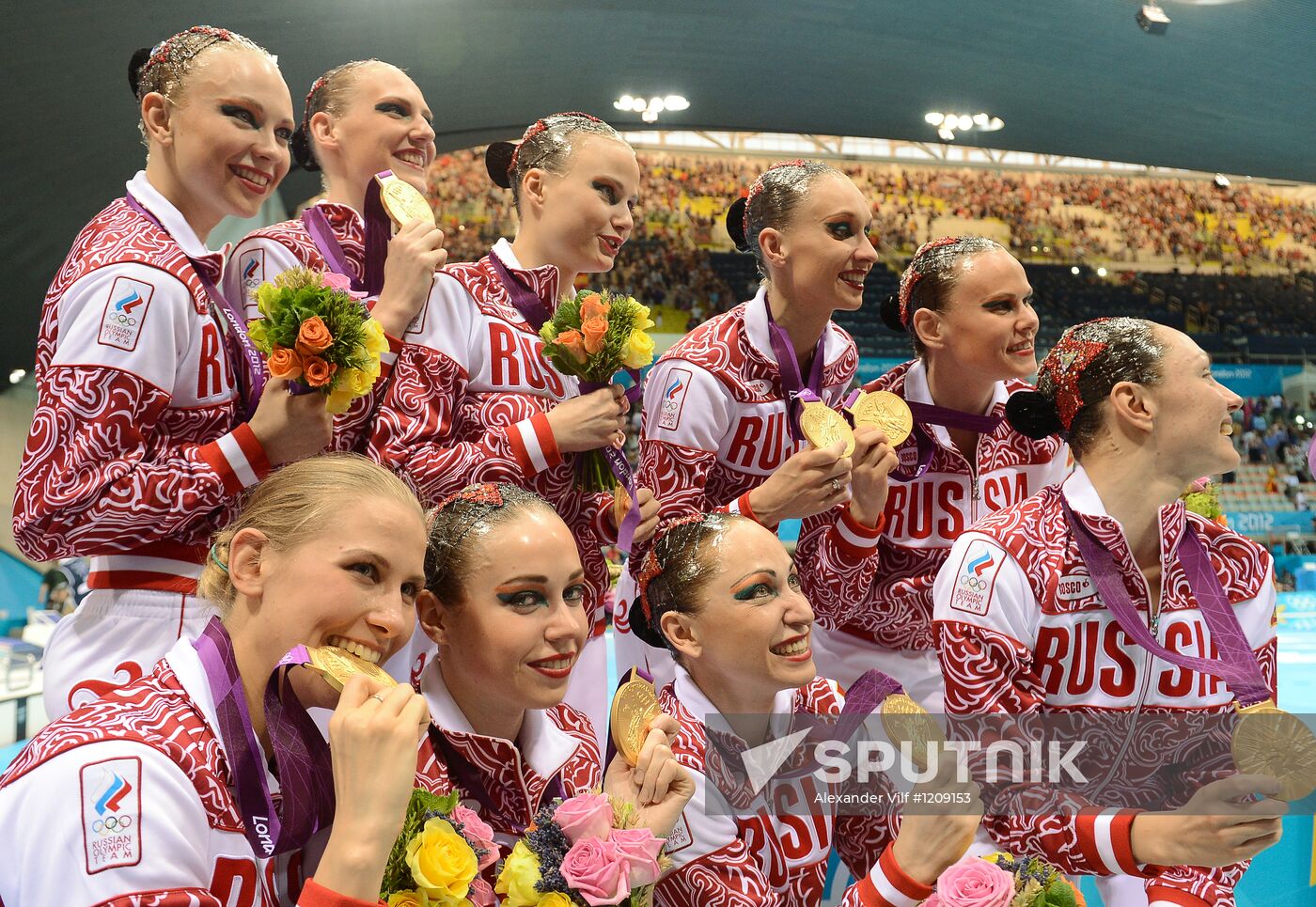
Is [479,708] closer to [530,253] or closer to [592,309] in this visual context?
[592,309]

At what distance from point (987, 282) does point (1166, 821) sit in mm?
1692

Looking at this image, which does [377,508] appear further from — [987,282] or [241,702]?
[987,282]

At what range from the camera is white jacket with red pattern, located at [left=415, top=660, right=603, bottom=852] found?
2.27 meters

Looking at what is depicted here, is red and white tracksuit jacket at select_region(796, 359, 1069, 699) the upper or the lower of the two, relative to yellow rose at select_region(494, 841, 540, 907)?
upper

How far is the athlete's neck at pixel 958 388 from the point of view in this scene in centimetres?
357

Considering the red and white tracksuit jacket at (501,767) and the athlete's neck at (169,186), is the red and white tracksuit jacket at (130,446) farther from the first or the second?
the red and white tracksuit jacket at (501,767)

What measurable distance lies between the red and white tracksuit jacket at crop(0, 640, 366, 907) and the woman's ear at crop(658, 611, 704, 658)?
4.13ft

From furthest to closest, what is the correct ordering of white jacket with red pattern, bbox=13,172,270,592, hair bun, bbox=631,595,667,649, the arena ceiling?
the arena ceiling < hair bun, bbox=631,595,667,649 < white jacket with red pattern, bbox=13,172,270,592

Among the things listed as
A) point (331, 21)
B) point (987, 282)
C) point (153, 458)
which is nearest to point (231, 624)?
point (153, 458)

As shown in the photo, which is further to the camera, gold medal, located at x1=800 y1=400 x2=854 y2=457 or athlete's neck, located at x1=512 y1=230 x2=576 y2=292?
athlete's neck, located at x1=512 y1=230 x2=576 y2=292

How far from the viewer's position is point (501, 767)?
229 cm

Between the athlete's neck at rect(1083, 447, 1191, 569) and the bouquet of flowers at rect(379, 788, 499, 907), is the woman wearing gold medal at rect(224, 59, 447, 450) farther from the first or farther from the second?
the athlete's neck at rect(1083, 447, 1191, 569)

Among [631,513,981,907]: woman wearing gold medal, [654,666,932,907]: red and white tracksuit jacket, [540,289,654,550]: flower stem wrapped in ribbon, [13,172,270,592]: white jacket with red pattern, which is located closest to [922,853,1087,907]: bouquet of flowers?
[654,666,932,907]: red and white tracksuit jacket

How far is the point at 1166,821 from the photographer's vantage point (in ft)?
7.86
